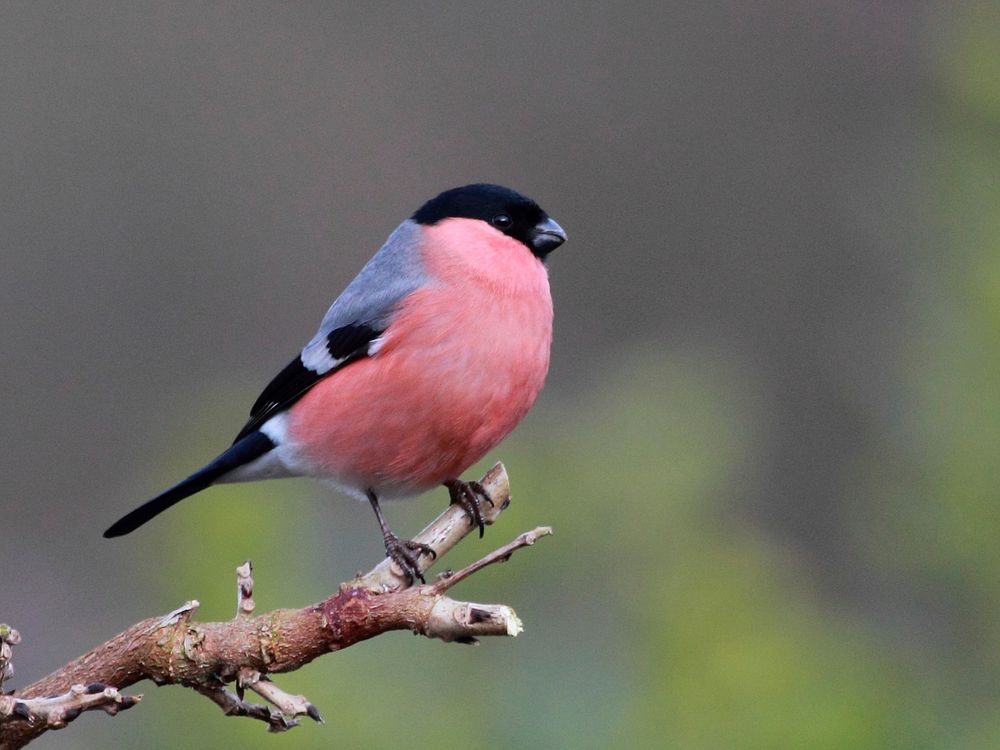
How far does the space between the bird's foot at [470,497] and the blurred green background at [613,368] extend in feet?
0.72

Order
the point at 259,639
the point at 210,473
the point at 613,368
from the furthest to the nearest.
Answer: the point at 613,368 → the point at 210,473 → the point at 259,639

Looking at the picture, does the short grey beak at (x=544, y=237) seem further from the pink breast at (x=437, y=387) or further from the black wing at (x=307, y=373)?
the black wing at (x=307, y=373)

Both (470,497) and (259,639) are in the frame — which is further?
(470,497)

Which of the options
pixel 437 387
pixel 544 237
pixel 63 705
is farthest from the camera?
pixel 544 237

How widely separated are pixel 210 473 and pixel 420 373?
20.1 inches

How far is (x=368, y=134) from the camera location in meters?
6.45

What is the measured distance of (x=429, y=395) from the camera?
2.72 m

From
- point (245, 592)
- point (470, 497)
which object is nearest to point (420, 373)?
point (470, 497)

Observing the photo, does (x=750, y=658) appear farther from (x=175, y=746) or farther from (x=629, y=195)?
(x=629, y=195)

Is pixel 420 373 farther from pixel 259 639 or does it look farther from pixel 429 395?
pixel 259 639

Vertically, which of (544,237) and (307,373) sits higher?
(544,237)

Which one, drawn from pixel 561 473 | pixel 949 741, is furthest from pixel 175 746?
pixel 949 741

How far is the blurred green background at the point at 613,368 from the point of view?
9.86 ft

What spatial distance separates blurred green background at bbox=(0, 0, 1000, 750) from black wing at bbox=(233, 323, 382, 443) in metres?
0.31
